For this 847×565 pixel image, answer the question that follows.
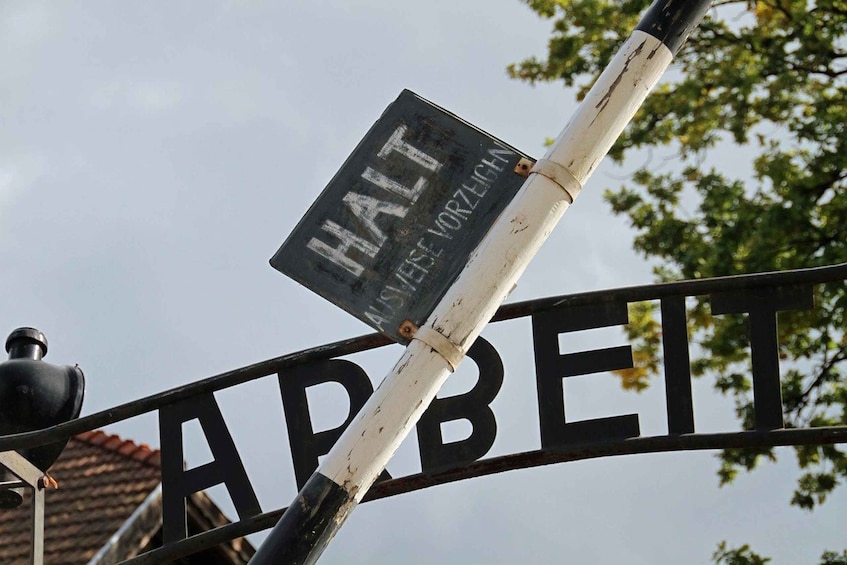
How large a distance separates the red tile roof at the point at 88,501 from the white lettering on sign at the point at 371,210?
261 inches

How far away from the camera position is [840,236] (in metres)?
12.0

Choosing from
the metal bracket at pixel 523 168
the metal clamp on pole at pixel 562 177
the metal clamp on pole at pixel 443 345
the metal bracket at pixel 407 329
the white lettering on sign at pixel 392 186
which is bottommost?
the metal clamp on pole at pixel 443 345

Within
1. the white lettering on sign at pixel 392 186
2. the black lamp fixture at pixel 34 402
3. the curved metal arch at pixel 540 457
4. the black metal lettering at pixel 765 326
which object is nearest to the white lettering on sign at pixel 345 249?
the white lettering on sign at pixel 392 186

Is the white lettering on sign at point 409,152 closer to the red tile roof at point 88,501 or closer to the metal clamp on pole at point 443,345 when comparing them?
the metal clamp on pole at point 443,345

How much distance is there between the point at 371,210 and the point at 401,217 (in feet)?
0.28

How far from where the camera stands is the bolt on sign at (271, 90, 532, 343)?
345cm

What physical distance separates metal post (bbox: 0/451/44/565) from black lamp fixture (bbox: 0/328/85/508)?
0.06 metres

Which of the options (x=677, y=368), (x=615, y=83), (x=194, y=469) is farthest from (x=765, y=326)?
(x=194, y=469)

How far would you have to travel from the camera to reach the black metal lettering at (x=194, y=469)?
4953 millimetres

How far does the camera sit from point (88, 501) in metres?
10.8

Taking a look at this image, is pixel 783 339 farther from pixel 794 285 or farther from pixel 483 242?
pixel 483 242

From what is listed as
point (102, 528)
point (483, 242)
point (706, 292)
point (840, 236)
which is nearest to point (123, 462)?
point (102, 528)

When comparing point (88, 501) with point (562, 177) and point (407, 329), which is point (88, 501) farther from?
point (562, 177)

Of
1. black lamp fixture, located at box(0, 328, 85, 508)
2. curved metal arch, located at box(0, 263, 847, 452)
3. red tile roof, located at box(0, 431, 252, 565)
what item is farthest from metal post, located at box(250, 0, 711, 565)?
red tile roof, located at box(0, 431, 252, 565)
